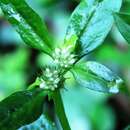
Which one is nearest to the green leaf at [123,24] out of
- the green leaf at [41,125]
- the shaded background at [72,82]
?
the green leaf at [41,125]

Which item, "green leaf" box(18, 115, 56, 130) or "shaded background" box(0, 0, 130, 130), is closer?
"green leaf" box(18, 115, 56, 130)

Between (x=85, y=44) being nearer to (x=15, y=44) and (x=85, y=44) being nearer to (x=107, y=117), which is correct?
(x=107, y=117)

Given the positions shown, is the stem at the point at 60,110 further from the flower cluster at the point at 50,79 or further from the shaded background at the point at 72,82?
the shaded background at the point at 72,82

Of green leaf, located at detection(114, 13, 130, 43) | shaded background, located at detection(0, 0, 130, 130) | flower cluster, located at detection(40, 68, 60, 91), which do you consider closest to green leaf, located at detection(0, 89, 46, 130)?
flower cluster, located at detection(40, 68, 60, 91)

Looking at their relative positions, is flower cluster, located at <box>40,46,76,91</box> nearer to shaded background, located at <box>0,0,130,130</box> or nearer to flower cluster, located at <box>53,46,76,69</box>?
flower cluster, located at <box>53,46,76,69</box>

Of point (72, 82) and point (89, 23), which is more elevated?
point (89, 23)

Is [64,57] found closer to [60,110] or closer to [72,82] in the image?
[60,110]

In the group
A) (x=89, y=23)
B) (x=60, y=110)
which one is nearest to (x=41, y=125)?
(x=60, y=110)
